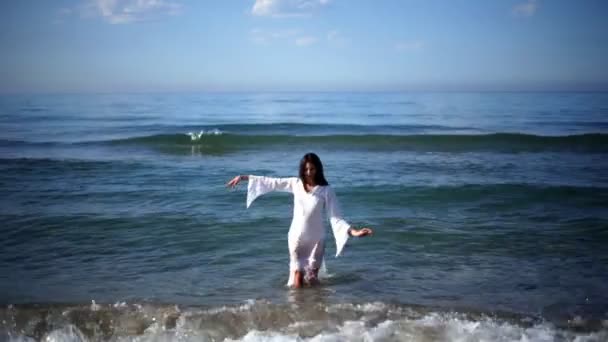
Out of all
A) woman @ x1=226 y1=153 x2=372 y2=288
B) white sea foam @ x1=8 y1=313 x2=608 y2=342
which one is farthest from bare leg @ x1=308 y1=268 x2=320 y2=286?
white sea foam @ x1=8 y1=313 x2=608 y2=342

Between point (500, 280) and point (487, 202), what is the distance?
452 cm

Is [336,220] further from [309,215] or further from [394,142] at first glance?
[394,142]

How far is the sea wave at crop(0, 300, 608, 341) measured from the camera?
17.4ft

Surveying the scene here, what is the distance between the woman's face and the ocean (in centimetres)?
142

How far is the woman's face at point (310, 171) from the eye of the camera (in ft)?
19.0

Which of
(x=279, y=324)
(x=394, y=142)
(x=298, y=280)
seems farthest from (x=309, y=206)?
(x=394, y=142)

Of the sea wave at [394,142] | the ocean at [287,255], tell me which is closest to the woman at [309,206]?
the ocean at [287,255]

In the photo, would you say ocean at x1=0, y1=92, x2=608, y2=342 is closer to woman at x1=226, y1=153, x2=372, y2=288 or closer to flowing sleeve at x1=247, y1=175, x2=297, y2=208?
woman at x1=226, y1=153, x2=372, y2=288

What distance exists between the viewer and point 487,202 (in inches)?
439

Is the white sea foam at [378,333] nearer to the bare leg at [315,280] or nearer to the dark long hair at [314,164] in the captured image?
the bare leg at [315,280]

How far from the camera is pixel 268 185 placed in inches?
242

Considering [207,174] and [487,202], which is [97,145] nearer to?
[207,174]

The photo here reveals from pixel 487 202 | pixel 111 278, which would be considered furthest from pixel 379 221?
pixel 111 278

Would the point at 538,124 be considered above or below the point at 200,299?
above
